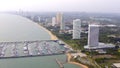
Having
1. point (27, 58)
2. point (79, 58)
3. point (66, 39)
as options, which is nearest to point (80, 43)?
point (66, 39)

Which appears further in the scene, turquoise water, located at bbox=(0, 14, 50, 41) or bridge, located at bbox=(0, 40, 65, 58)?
turquoise water, located at bbox=(0, 14, 50, 41)

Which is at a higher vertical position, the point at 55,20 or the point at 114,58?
the point at 55,20

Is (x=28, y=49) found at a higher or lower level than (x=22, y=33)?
lower

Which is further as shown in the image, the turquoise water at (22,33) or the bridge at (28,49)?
the turquoise water at (22,33)

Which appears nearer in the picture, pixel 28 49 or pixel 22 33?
pixel 28 49

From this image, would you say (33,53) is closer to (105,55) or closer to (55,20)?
(105,55)

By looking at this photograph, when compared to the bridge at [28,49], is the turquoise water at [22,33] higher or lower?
higher

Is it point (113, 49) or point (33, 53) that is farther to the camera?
point (113, 49)

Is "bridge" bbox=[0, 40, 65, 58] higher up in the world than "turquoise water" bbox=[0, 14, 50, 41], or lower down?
lower down
